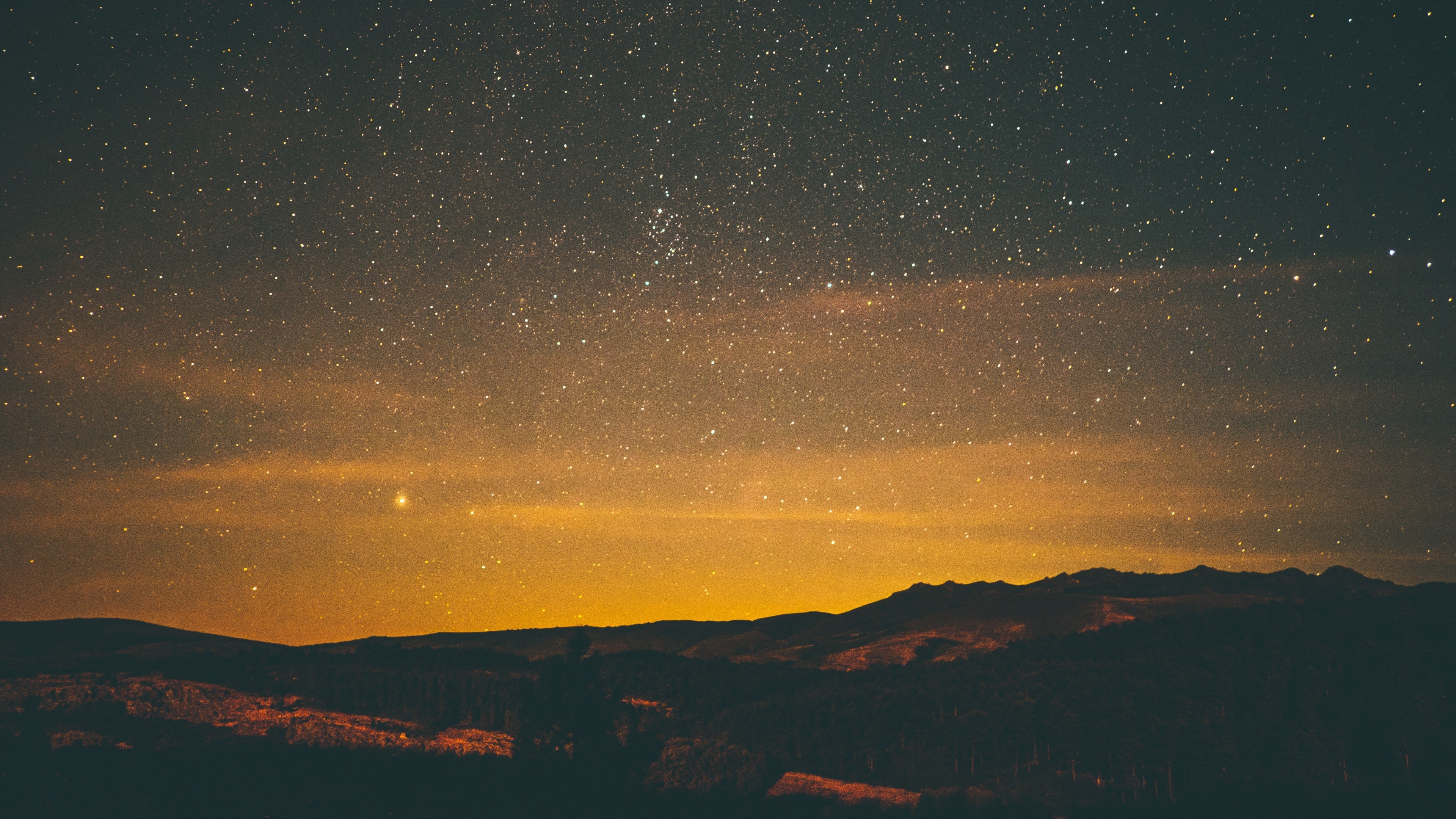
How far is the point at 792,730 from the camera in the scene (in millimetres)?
68500

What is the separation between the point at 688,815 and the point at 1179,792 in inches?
1464

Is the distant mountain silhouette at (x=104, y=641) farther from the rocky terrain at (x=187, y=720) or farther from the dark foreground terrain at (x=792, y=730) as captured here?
the rocky terrain at (x=187, y=720)

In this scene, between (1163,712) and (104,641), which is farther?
(104,641)

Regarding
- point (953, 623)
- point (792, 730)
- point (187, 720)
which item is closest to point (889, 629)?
point (953, 623)

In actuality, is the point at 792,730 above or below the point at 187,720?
below

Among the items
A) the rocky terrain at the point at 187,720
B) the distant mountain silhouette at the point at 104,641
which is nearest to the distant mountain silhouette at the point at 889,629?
the distant mountain silhouette at the point at 104,641

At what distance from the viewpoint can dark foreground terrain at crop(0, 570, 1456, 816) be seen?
1367 inches

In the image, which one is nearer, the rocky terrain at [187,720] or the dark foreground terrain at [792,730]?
the dark foreground terrain at [792,730]

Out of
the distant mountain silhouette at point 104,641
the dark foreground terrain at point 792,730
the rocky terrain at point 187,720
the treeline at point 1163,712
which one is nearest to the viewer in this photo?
the dark foreground terrain at point 792,730

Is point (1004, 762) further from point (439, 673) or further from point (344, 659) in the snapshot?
point (344, 659)

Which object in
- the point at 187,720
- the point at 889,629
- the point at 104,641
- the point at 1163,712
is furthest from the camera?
the point at 889,629

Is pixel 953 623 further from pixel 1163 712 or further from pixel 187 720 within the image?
pixel 187 720

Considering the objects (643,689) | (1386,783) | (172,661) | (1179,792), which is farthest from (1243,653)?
(172,661)

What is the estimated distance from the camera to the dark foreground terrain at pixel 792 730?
1367 inches
